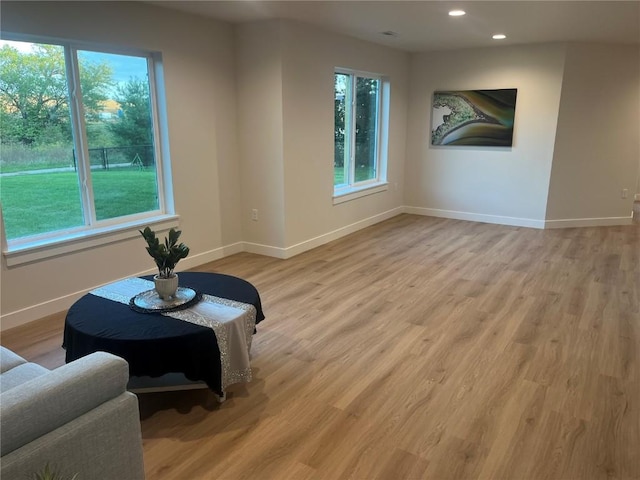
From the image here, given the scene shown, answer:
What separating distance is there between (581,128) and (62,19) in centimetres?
614

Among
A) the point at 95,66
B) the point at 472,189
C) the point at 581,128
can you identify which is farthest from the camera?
the point at 472,189

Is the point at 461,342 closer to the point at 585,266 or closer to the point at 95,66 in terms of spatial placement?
the point at 585,266

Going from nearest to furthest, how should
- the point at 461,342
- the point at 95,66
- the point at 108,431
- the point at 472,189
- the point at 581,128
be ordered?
the point at 108,431 → the point at 461,342 → the point at 95,66 → the point at 581,128 → the point at 472,189

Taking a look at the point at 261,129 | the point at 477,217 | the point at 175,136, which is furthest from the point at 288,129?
the point at 477,217

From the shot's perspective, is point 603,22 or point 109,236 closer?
point 109,236

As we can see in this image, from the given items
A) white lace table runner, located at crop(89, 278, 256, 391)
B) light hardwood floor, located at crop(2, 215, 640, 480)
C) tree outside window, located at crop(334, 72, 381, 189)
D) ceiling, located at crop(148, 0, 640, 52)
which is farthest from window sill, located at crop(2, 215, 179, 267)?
tree outside window, located at crop(334, 72, 381, 189)

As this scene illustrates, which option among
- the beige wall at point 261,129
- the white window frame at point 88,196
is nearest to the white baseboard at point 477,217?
the beige wall at point 261,129

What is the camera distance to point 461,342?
10.3ft

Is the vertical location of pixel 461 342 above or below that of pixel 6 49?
below

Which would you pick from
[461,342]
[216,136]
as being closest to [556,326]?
[461,342]

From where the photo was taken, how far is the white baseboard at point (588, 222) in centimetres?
645

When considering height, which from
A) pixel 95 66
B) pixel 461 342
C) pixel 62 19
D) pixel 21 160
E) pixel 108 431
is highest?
pixel 62 19

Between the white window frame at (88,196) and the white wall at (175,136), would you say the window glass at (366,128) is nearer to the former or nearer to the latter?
the white wall at (175,136)

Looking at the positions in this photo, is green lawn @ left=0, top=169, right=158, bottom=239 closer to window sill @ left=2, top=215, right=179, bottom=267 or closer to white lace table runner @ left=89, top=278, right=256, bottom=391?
window sill @ left=2, top=215, right=179, bottom=267
